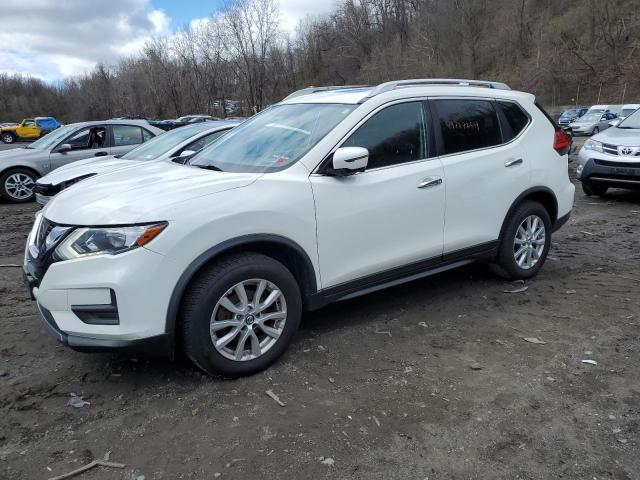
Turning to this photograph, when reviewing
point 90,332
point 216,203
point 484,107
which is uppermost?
point 484,107

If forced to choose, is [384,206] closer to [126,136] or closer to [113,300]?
[113,300]

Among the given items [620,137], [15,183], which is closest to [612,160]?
[620,137]

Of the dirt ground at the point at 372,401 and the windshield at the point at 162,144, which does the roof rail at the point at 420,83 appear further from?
the windshield at the point at 162,144

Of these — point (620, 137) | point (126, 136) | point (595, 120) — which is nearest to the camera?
point (620, 137)

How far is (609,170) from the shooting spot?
863cm

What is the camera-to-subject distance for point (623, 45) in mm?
46344

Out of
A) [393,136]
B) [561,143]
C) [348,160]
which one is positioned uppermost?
[393,136]

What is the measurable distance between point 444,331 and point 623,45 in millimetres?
52685

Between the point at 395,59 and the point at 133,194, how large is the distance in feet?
231

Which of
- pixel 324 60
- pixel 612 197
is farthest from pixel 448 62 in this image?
pixel 612 197

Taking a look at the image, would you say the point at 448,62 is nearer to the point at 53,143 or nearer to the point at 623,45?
the point at 623,45

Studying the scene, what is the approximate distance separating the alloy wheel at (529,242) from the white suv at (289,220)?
0.05 feet

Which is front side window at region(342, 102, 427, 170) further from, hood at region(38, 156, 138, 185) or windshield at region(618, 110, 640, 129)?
windshield at region(618, 110, 640, 129)

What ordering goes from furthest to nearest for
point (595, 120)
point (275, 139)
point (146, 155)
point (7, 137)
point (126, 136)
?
→ point (7, 137) → point (595, 120) → point (126, 136) → point (146, 155) → point (275, 139)
